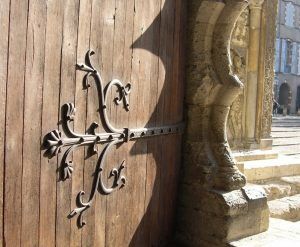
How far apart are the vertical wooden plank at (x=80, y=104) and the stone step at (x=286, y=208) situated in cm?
243

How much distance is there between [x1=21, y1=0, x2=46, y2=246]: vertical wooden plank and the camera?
1.67 metres

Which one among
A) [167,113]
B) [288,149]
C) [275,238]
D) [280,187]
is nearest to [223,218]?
[275,238]

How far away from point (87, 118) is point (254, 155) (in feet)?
10.7

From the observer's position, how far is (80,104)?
77.5 inches

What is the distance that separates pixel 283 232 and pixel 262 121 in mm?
2478

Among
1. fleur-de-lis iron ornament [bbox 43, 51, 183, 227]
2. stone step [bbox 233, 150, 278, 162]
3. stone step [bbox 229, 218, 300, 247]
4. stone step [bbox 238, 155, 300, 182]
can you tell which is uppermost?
fleur-de-lis iron ornament [bbox 43, 51, 183, 227]

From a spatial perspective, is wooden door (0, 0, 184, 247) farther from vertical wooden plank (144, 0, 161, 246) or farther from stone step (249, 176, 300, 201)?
stone step (249, 176, 300, 201)

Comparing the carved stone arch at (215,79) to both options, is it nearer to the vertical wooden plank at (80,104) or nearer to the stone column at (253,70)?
the vertical wooden plank at (80,104)

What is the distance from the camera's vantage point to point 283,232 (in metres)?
3.03

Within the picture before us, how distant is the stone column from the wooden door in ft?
8.03

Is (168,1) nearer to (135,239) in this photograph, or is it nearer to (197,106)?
(197,106)

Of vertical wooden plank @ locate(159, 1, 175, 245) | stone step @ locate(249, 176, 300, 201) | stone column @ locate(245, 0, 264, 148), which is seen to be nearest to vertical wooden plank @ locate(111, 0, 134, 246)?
vertical wooden plank @ locate(159, 1, 175, 245)

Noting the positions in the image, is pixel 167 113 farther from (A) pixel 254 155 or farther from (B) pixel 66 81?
(A) pixel 254 155

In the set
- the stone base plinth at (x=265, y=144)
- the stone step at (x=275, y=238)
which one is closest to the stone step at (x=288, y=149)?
the stone base plinth at (x=265, y=144)
